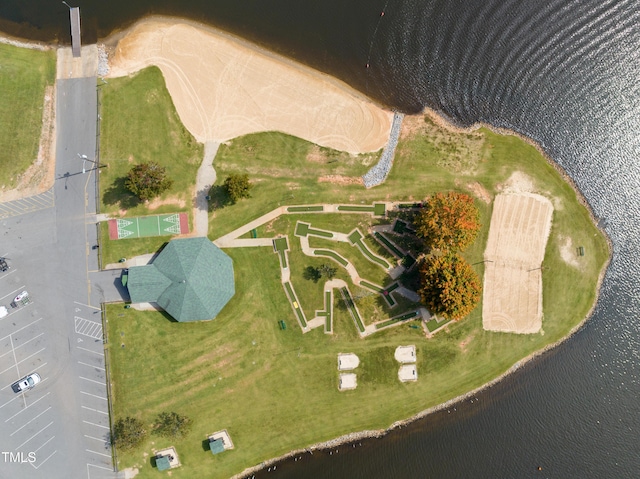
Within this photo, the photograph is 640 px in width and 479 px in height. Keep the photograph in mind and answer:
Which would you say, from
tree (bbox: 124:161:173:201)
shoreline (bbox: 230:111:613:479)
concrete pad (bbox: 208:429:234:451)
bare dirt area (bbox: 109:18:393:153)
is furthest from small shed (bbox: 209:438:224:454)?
bare dirt area (bbox: 109:18:393:153)

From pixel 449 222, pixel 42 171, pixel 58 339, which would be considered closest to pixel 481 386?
pixel 449 222

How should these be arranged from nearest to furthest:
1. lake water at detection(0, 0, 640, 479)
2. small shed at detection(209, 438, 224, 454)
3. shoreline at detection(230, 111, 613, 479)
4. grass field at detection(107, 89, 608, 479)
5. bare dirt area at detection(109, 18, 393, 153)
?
small shed at detection(209, 438, 224, 454) < grass field at detection(107, 89, 608, 479) < shoreline at detection(230, 111, 613, 479) < bare dirt area at detection(109, 18, 393, 153) < lake water at detection(0, 0, 640, 479)

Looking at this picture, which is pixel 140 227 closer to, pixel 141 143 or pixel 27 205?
pixel 141 143

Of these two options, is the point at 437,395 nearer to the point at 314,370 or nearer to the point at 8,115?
the point at 314,370

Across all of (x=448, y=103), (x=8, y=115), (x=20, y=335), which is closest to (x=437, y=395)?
(x=448, y=103)

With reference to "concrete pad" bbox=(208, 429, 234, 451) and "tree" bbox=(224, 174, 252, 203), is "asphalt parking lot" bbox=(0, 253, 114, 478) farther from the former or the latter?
"tree" bbox=(224, 174, 252, 203)

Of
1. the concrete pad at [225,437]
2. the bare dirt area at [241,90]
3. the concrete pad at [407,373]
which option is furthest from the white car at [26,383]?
the concrete pad at [407,373]
